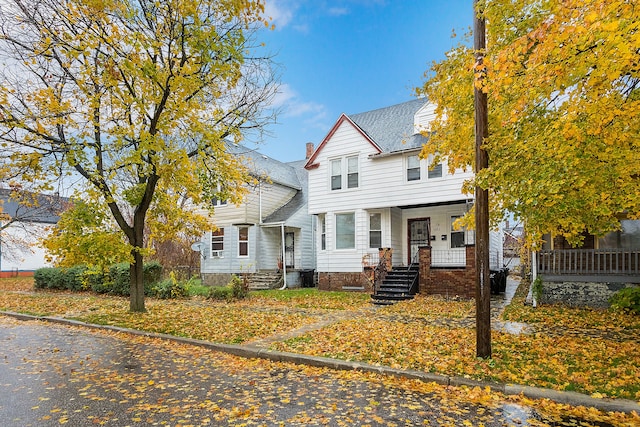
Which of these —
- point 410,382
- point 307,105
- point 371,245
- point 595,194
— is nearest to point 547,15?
point 595,194

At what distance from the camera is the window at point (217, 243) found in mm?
22516

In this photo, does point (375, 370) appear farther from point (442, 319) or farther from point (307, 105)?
point (307, 105)

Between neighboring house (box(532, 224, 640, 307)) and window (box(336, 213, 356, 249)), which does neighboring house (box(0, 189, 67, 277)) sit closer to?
window (box(336, 213, 356, 249))

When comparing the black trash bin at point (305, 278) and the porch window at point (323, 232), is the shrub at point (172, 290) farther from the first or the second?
the black trash bin at point (305, 278)

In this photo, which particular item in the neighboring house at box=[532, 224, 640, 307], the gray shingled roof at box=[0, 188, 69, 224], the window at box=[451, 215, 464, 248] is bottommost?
the neighboring house at box=[532, 224, 640, 307]

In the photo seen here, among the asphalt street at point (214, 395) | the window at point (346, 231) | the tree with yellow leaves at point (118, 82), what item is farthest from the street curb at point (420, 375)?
the window at point (346, 231)

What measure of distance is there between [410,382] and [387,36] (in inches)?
688

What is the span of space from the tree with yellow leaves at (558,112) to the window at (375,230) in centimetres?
976

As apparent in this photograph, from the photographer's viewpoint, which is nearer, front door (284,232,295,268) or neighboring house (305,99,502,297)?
neighboring house (305,99,502,297)

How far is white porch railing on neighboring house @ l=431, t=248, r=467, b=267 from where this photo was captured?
1662 cm

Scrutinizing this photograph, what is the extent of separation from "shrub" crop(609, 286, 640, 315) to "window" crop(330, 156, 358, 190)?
1088 cm

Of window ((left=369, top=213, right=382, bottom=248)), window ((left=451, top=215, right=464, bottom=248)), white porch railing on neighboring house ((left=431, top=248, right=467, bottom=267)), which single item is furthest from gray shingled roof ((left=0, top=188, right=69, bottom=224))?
window ((left=451, top=215, right=464, bottom=248))

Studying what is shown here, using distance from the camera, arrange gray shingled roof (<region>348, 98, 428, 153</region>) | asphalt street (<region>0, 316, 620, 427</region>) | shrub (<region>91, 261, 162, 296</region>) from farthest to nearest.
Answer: shrub (<region>91, 261, 162, 296</region>)
gray shingled roof (<region>348, 98, 428, 153</region>)
asphalt street (<region>0, 316, 620, 427</region>)

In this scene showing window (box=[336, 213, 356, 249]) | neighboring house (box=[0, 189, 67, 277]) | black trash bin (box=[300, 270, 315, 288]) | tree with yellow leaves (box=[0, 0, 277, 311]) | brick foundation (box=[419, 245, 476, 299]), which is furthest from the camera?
neighboring house (box=[0, 189, 67, 277])
